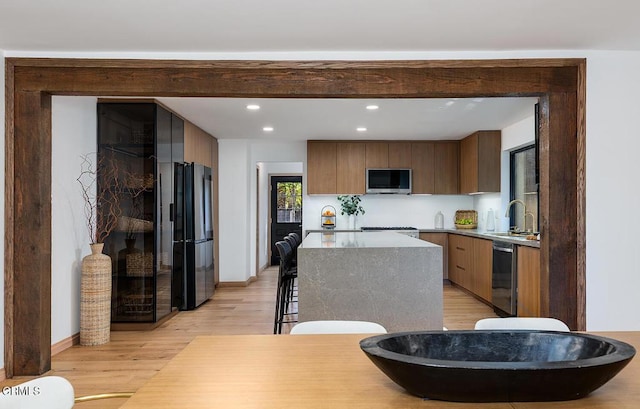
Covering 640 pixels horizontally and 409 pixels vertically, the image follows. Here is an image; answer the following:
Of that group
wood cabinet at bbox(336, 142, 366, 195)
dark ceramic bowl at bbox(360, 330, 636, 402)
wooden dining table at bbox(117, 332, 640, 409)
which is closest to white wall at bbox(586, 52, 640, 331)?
wooden dining table at bbox(117, 332, 640, 409)

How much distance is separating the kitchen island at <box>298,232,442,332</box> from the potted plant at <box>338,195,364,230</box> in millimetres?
4449

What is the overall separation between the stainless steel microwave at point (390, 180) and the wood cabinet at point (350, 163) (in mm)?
146

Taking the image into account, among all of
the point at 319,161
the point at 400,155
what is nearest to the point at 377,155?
the point at 400,155

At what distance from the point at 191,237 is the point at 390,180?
3.35 m

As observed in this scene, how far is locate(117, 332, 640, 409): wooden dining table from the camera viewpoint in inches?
44.1

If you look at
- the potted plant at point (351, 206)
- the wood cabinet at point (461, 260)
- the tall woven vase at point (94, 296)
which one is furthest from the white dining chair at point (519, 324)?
the potted plant at point (351, 206)

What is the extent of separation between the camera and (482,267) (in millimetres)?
6074

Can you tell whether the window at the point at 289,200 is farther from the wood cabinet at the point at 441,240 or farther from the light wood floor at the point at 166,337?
the wood cabinet at the point at 441,240

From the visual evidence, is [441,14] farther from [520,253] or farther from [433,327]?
[520,253]

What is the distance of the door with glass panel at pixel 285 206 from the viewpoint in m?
10.9

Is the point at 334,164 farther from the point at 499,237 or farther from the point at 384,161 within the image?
the point at 499,237

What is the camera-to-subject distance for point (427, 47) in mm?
3414

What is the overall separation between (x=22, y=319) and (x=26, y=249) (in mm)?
491

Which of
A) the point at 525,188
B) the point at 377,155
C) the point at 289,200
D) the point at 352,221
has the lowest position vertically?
the point at 352,221
